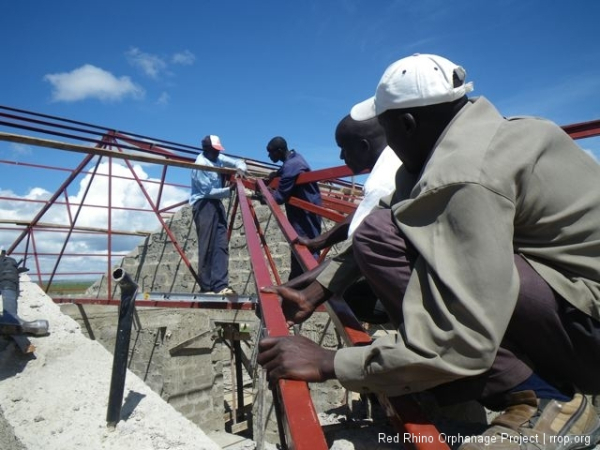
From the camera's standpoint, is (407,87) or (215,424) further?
(215,424)

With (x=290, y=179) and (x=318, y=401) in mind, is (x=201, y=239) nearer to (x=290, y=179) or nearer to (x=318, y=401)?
(x=290, y=179)

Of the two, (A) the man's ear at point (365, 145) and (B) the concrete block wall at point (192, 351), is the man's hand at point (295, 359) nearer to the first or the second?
(A) the man's ear at point (365, 145)

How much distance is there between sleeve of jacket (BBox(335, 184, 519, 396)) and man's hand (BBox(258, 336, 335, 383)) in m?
0.12

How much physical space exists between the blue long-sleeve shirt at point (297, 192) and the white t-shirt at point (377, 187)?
7.00ft

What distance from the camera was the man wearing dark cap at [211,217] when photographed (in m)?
4.90

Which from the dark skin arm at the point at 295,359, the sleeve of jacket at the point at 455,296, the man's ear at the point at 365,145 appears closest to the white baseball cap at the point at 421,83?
the sleeve of jacket at the point at 455,296

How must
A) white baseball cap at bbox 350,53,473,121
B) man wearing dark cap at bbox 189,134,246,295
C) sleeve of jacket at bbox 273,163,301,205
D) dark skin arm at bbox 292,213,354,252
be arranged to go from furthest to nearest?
man wearing dark cap at bbox 189,134,246,295 → sleeve of jacket at bbox 273,163,301,205 → dark skin arm at bbox 292,213,354,252 → white baseball cap at bbox 350,53,473,121

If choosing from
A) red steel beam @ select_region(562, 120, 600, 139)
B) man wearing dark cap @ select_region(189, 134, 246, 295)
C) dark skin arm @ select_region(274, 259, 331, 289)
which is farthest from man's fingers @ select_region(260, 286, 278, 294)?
man wearing dark cap @ select_region(189, 134, 246, 295)

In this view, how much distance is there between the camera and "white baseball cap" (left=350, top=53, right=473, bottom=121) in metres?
1.10

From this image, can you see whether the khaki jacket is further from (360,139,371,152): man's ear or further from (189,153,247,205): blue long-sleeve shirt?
(189,153,247,205): blue long-sleeve shirt

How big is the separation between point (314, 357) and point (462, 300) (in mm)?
361

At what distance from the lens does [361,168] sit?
8.78 feet

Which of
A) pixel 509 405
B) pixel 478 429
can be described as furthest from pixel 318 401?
→ pixel 509 405

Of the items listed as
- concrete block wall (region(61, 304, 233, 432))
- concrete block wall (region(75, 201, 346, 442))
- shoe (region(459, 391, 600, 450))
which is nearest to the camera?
shoe (region(459, 391, 600, 450))
